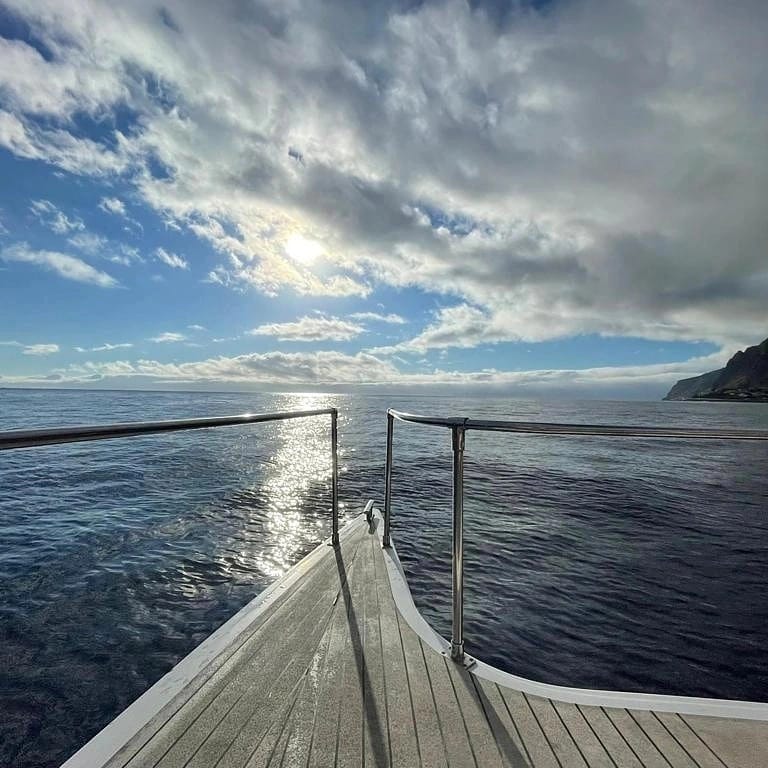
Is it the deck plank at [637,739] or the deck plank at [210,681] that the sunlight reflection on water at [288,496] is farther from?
the deck plank at [637,739]

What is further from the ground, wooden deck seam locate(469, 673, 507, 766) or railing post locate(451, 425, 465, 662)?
railing post locate(451, 425, 465, 662)

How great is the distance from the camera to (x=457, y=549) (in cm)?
208

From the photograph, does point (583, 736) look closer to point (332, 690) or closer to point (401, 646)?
point (401, 646)

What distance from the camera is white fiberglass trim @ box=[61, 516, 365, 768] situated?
1.44 metres

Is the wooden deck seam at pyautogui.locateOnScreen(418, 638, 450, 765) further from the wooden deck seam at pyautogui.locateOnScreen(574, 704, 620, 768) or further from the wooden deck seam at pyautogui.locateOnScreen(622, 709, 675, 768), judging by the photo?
the wooden deck seam at pyautogui.locateOnScreen(622, 709, 675, 768)

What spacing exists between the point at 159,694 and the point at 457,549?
4.54 ft

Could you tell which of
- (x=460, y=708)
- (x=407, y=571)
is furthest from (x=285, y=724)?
(x=407, y=571)

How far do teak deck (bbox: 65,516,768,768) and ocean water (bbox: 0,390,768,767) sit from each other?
170 centimetres

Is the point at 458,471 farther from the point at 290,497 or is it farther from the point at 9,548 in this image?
the point at 290,497

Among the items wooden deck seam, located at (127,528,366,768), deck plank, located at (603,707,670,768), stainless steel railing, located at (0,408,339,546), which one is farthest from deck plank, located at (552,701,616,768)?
stainless steel railing, located at (0,408,339,546)

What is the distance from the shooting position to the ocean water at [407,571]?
136 inches

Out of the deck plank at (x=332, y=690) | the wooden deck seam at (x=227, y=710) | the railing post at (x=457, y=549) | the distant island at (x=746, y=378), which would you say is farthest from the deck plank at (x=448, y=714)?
the distant island at (x=746, y=378)

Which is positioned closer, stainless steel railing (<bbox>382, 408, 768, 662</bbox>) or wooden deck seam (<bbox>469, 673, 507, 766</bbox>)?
wooden deck seam (<bbox>469, 673, 507, 766</bbox>)

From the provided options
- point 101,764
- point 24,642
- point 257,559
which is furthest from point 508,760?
point 257,559
